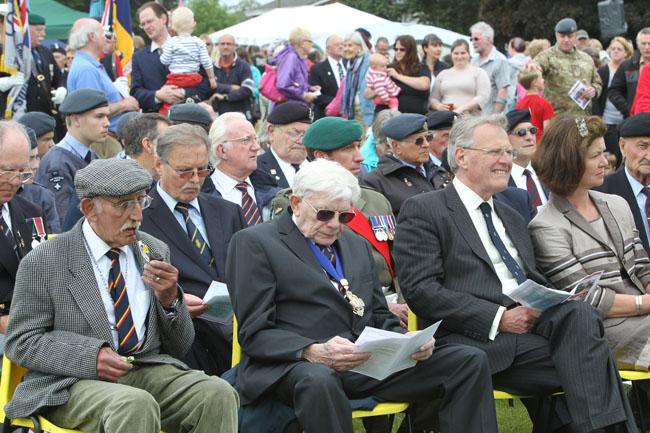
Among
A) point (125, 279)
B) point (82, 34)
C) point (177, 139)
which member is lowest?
point (82, 34)

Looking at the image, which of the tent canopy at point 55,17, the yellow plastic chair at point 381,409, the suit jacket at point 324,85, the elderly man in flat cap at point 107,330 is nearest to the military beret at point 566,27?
the suit jacket at point 324,85

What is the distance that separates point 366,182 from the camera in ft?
23.5

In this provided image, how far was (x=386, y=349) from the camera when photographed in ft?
14.8

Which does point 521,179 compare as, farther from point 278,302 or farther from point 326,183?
point 278,302

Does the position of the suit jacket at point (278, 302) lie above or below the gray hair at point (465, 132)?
below

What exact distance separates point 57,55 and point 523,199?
1005 cm

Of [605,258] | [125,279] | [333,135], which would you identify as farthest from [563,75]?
[125,279]

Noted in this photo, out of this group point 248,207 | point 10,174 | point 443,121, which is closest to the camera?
point 10,174

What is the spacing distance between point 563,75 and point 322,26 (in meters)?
17.9

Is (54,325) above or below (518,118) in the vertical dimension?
above

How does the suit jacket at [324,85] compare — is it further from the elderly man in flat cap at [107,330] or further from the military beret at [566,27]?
the elderly man in flat cap at [107,330]

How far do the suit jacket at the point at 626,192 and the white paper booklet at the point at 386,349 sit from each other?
7.60 feet

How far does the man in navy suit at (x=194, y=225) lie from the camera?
5.44 meters

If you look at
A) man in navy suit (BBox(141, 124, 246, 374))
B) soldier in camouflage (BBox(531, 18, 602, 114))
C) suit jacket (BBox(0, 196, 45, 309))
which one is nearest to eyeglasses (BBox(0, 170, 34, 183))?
suit jacket (BBox(0, 196, 45, 309))
